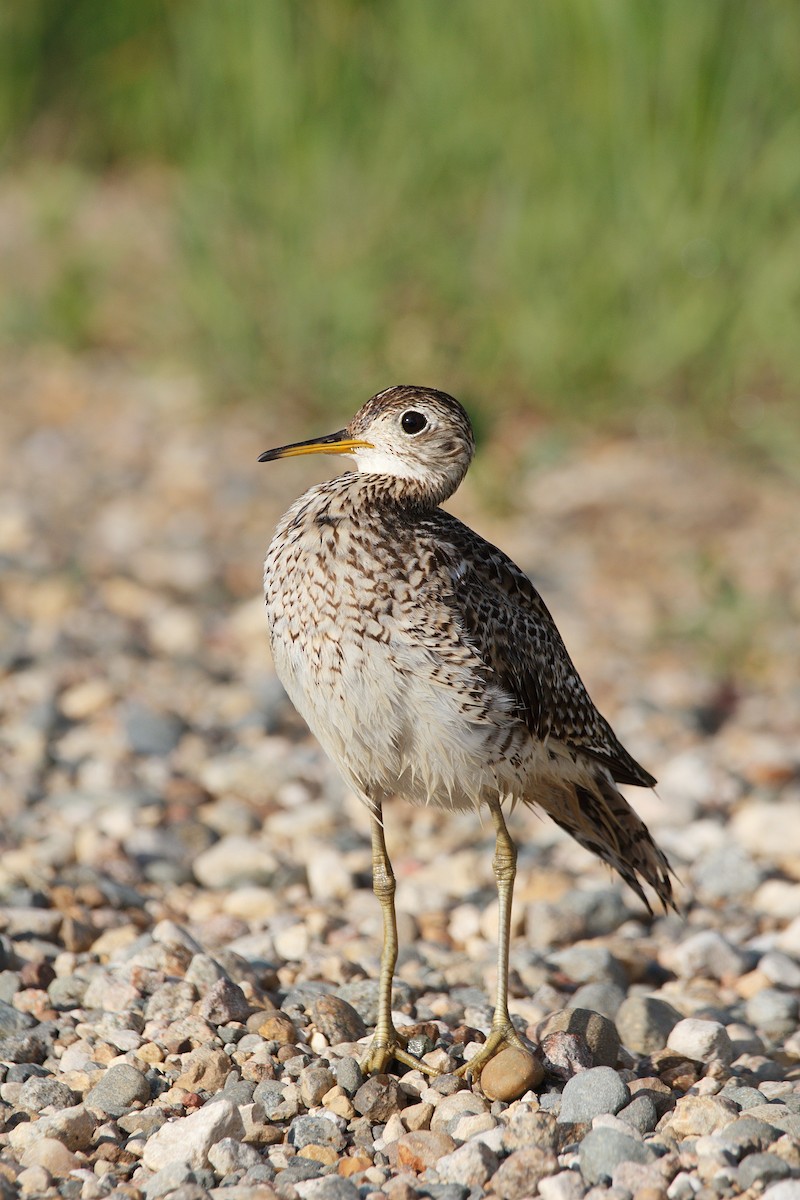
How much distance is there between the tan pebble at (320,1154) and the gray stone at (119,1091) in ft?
1.25

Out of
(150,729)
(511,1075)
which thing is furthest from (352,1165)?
(150,729)

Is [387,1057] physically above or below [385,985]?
below

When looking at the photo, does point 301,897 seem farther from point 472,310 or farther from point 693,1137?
point 472,310

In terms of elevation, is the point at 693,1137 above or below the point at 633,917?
below

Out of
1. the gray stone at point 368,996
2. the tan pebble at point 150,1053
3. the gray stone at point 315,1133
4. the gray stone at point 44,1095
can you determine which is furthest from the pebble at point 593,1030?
the gray stone at point 44,1095

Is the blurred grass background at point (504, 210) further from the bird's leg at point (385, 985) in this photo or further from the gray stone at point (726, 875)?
the bird's leg at point (385, 985)

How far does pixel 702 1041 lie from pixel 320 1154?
105 cm

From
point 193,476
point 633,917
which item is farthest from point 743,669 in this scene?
point 193,476

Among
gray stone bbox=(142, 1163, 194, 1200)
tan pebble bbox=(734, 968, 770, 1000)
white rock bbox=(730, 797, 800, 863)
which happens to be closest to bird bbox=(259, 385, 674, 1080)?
gray stone bbox=(142, 1163, 194, 1200)

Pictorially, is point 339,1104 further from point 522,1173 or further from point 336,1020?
point 522,1173

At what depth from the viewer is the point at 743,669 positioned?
6320mm

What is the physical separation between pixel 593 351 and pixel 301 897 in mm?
3925

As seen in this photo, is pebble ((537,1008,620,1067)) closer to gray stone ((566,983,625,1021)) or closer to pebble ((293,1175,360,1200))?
gray stone ((566,983,625,1021))

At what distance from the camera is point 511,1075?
10.6 feet
